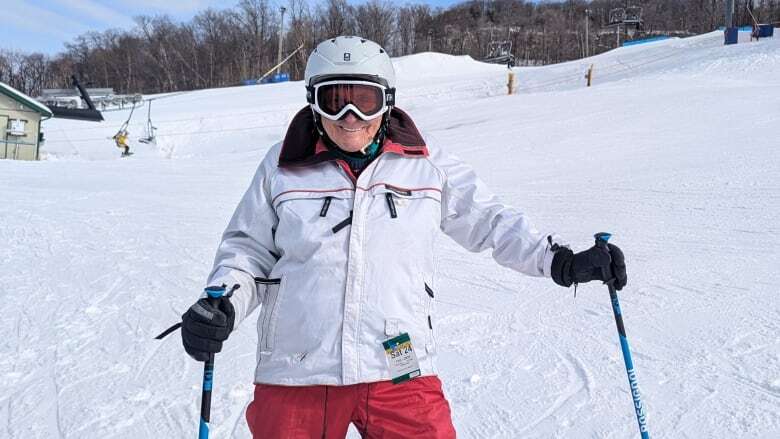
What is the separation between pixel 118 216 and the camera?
944 cm

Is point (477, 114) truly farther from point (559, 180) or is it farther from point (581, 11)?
point (581, 11)

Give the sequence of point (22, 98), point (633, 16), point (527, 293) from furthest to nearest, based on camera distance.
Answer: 1. point (633, 16)
2. point (22, 98)
3. point (527, 293)

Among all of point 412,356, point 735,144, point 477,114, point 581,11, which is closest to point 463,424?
point 412,356

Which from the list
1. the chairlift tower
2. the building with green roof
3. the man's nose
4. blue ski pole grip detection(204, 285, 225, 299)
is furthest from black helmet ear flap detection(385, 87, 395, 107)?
the chairlift tower

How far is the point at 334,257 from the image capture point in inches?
70.6

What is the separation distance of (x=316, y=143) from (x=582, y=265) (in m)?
1.00

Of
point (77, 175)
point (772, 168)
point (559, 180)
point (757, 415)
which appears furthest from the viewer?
point (77, 175)

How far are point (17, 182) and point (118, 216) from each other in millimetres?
5136

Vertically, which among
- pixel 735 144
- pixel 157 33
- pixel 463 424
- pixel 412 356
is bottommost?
pixel 463 424

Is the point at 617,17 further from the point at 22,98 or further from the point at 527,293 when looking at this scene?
the point at 527,293

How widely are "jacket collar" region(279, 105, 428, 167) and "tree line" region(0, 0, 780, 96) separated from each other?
54.7 metres

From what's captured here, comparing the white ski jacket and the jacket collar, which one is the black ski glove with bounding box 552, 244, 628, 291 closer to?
the white ski jacket

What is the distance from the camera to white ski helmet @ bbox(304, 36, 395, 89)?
6.53 ft

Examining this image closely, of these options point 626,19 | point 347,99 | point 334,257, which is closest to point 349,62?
point 347,99
